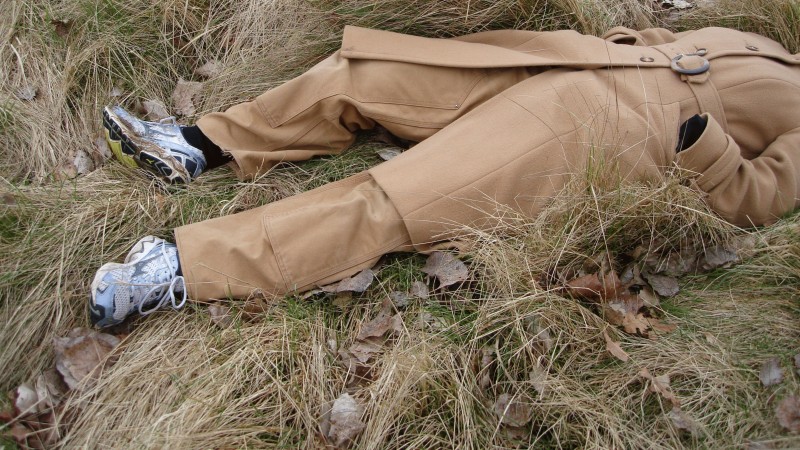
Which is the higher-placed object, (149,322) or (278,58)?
(278,58)

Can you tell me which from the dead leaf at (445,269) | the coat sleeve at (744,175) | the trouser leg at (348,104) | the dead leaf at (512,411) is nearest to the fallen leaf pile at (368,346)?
the dead leaf at (445,269)

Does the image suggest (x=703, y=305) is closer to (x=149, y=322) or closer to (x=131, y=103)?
(x=149, y=322)

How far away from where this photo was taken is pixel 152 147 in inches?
107

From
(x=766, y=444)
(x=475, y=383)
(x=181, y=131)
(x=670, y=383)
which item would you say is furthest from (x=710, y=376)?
(x=181, y=131)

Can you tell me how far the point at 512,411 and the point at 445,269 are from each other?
0.62 metres

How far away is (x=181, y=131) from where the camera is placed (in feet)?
9.25

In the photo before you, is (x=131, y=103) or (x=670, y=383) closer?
(x=670, y=383)

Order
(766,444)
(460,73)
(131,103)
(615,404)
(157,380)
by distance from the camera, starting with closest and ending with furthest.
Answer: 1. (766,444)
2. (615,404)
3. (157,380)
4. (460,73)
5. (131,103)

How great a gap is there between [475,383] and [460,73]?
1.40 meters

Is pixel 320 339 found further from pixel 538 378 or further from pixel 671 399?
pixel 671 399

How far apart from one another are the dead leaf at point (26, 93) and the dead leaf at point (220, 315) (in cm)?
157

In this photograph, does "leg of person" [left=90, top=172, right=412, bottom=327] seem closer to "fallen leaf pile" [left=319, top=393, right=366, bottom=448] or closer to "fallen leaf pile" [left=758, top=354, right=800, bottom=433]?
"fallen leaf pile" [left=319, top=393, right=366, bottom=448]

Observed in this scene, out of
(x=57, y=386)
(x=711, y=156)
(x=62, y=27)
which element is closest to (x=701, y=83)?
(x=711, y=156)

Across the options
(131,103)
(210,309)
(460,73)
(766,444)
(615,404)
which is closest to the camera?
(766,444)
